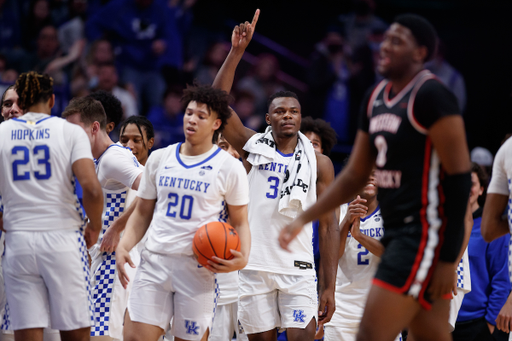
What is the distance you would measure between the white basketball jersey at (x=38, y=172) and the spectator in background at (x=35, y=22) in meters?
8.49

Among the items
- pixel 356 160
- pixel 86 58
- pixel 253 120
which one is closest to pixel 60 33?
pixel 86 58

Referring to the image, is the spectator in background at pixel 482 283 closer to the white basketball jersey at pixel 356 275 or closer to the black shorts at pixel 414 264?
the white basketball jersey at pixel 356 275

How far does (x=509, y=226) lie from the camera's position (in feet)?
14.3

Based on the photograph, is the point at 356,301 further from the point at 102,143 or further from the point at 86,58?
the point at 86,58

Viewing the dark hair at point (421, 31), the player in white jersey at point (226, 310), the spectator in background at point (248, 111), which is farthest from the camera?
the spectator in background at point (248, 111)

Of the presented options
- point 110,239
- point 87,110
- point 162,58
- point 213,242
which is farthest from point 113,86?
point 213,242

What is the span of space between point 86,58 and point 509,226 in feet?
31.4

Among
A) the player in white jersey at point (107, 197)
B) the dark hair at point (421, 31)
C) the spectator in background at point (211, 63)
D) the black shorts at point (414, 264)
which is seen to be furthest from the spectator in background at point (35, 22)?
the black shorts at point (414, 264)

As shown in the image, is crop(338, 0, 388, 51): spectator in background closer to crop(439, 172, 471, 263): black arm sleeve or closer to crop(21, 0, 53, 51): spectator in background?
crop(21, 0, 53, 51): spectator in background

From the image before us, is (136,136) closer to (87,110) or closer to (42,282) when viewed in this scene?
(87,110)

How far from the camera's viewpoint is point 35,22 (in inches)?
473

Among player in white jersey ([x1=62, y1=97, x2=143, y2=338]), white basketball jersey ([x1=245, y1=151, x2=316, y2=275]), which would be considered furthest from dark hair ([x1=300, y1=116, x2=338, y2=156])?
player in white jersey ([x1=62, y1=97, x2=143, y2=338])

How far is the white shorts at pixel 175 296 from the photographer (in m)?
4.18

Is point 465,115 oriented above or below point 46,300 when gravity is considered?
above
